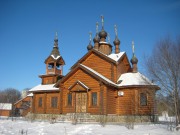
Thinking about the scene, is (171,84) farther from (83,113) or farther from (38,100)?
(38,100)

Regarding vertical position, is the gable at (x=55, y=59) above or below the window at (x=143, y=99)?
above

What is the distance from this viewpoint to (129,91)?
21.1m

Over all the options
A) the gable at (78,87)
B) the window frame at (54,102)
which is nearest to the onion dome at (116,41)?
the gable at (78,87)

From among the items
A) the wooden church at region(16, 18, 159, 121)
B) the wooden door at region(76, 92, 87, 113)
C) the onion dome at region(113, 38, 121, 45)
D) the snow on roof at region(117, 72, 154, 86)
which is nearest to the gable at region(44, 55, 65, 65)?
the wooden church at region(16, 18, 159, 121)

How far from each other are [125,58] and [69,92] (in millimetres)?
8773

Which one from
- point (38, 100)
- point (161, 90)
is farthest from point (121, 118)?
point (38, 100)

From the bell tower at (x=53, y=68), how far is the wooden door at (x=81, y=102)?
835cm

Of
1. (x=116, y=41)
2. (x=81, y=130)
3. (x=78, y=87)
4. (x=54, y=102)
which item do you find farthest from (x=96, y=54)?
(x=81, y=130)

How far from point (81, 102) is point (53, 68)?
393 inches

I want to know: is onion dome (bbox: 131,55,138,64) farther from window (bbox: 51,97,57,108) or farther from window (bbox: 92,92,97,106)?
window (bbox: 51,97,57,108)

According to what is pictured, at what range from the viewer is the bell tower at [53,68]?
93.9 feet

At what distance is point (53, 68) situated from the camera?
29.3m

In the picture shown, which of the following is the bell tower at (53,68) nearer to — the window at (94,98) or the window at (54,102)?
the window at (54,102)

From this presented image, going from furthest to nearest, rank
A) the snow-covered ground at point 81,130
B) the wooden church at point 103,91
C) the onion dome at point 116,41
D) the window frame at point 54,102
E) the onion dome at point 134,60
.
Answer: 1. the onion dome at point 116,41
2. the onion dome at point 134,60
3. the window frame at point 54,102
4. the wooden church at point 103,91
5. the snow-covered ground at point 81,130
